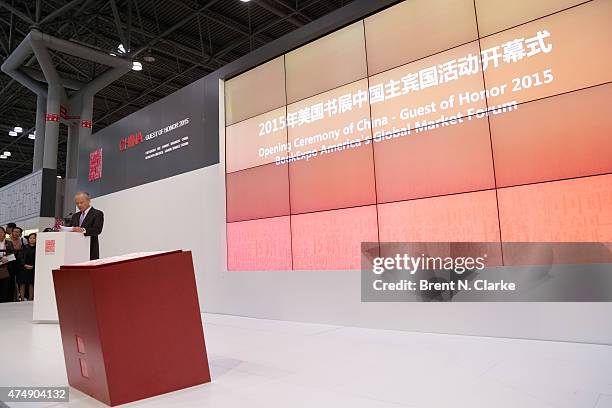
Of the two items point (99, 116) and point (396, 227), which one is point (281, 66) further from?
point (99, 116)

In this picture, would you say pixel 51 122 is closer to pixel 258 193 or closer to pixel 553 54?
pixel 258 193

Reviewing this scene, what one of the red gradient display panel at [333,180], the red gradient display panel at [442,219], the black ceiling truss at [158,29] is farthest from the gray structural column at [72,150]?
the red gradient display panel at [442,219]

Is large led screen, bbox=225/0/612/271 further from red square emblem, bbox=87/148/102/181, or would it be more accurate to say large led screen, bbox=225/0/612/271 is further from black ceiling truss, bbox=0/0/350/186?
black ceiling truss, bbox=0/0/350/186

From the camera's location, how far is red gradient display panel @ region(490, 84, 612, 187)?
8.99 feet

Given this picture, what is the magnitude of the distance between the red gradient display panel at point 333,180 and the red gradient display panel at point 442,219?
1.00 ft

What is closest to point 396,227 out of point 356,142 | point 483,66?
point 356,142

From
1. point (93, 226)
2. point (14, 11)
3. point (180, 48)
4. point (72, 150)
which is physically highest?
point (180, 48)

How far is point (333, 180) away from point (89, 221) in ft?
8.82

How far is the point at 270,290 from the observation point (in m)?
4.45

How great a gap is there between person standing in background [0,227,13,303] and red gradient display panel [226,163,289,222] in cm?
413

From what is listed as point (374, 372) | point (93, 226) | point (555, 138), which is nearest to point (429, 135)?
point (555, 138)

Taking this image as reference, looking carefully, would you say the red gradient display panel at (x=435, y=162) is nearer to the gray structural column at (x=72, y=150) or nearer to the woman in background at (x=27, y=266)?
the woman in background at (x=27, y=266)

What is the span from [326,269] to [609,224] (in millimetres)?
2358

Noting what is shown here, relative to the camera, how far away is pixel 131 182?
6.88 metres
